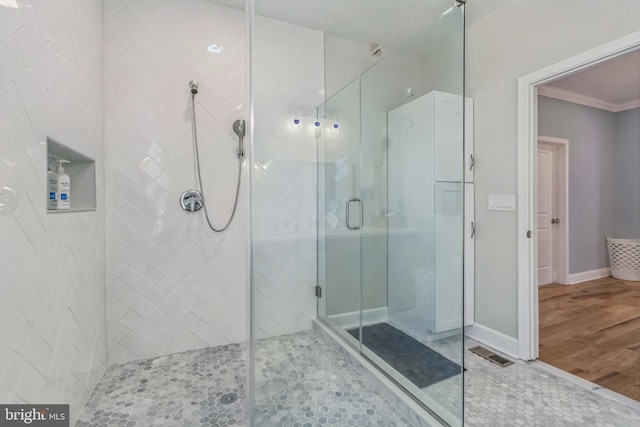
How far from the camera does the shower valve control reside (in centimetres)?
203

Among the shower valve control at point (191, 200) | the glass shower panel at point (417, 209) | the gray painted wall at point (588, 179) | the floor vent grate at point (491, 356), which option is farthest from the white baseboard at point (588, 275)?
the shower valve control at point (191, 200)

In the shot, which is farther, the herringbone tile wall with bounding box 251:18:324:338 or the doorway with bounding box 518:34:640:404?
the herringbone tile wall with bounding box 251:18:324:338

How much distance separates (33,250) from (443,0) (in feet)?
8.80

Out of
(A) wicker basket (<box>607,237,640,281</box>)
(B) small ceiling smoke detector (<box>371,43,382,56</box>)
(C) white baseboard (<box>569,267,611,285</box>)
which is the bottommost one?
(C) white baseboard (<box>569,267,611,285</box>)

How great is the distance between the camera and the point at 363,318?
2.26 metres

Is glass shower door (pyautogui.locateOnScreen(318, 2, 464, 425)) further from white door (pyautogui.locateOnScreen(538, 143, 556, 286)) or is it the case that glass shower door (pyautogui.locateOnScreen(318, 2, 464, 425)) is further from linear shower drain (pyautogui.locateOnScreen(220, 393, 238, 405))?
white door (pyautogui.locateOnScreen(538, 143, 556, 286))

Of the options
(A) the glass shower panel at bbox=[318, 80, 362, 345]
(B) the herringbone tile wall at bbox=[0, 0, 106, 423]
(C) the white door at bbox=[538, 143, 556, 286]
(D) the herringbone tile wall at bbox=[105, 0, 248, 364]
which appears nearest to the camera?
(B) the herringbone tile wall at bbox=[0, 0, 106, 423]

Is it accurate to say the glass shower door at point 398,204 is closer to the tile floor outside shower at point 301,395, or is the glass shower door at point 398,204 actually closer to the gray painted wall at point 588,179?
the tile floor outside shower at point 301,395

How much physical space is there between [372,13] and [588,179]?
3931 mm

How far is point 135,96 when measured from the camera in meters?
1.92

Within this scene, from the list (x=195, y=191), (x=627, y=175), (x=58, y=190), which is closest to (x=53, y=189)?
(x=58, y=190)

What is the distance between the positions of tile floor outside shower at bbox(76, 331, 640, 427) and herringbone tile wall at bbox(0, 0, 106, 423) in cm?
24

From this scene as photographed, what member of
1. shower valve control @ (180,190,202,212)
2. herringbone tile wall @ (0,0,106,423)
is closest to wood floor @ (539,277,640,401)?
shower valve control @ (180,190,202,212)

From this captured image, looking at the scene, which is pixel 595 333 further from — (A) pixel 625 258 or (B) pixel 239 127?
(B) pixel 239 127
